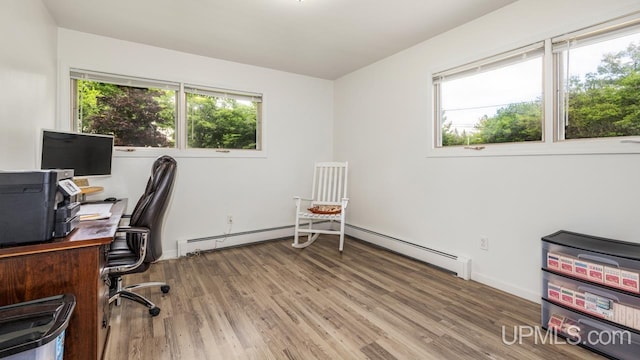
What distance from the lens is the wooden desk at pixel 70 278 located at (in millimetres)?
1132

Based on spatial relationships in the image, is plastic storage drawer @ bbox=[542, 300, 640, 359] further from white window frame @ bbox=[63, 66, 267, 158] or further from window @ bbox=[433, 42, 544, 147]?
white window frame @ bbox=[63, 66, 267, 158]

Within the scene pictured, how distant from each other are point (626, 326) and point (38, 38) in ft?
13.5

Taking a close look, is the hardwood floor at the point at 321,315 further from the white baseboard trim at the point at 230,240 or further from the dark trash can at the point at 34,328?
the dark trash can at the point at 34,328

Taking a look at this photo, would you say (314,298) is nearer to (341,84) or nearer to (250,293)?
A: (250,293)

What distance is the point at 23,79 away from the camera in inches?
71.4

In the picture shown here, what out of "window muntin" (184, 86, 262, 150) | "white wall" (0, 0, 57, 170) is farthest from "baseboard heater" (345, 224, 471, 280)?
"white wall" (0, 0, 57, 170)

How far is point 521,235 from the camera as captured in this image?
2.19 m

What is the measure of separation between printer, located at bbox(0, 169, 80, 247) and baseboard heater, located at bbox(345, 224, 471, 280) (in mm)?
2839

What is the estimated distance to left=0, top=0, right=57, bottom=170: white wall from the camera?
5.21 ft

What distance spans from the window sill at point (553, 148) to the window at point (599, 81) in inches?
4.0

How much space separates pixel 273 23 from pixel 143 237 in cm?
205

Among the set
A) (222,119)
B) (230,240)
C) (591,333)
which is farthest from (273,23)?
(591,333)

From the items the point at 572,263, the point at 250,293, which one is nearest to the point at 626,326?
the point at 572,263

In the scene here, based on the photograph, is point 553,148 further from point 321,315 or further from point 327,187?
point 327,187
